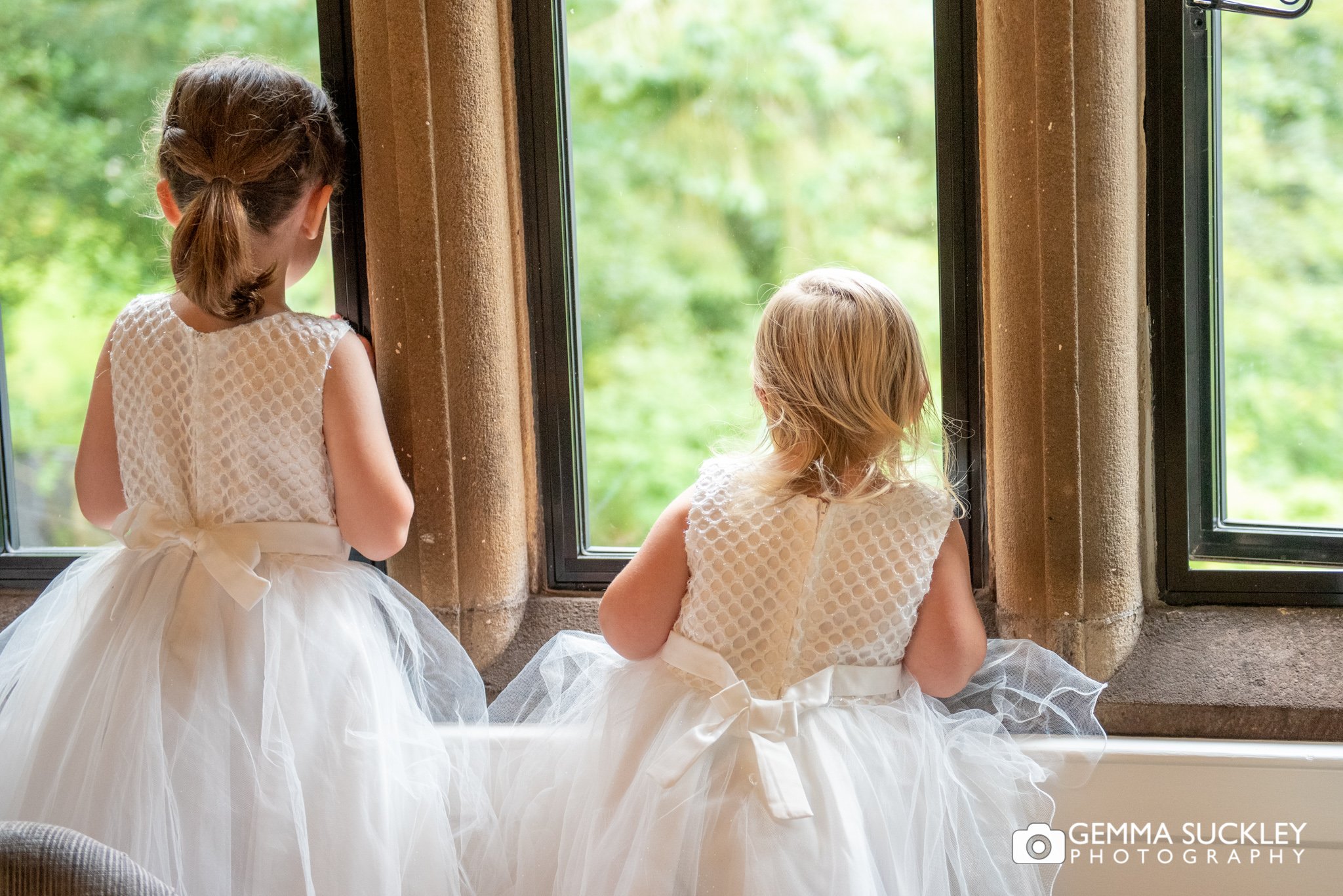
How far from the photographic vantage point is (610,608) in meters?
1.59

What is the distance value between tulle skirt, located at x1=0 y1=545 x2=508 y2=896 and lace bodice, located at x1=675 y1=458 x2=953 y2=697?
0.52 meters

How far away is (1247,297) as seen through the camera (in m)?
1.85

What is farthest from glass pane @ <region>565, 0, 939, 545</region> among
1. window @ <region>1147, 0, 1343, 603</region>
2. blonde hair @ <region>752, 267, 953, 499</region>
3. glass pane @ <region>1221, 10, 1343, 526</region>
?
glass pane @ <region>1221, 10, 1343, 526</region>

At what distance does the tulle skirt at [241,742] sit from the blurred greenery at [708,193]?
0.61 meters

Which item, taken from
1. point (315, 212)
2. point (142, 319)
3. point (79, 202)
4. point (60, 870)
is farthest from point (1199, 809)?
point (79, 202)

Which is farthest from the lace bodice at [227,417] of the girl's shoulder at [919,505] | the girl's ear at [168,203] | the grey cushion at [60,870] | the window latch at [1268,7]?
the window latch at [1268,7]

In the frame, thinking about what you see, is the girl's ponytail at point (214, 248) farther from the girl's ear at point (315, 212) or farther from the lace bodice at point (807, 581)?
the lace bodice at point (807, 581)

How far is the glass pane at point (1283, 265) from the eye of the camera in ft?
5.87

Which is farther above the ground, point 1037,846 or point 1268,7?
point 1268,7

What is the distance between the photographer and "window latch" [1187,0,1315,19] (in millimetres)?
1737

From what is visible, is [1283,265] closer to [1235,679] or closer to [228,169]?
[1235,679]

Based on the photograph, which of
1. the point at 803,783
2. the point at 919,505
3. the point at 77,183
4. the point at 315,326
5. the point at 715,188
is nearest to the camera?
the point at 803,783

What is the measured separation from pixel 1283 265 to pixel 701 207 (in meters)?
1.04

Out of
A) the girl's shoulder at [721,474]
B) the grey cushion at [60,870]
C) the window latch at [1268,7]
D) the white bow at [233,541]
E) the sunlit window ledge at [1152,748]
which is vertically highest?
the window latch at [1268,7]
